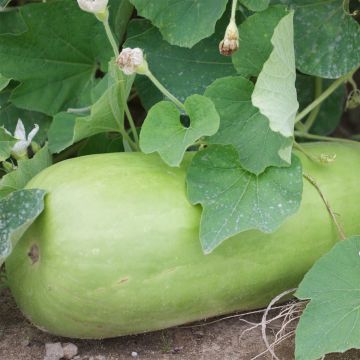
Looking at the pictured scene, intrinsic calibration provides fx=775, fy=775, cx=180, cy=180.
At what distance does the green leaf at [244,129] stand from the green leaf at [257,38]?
0.16 ft

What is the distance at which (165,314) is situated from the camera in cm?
120

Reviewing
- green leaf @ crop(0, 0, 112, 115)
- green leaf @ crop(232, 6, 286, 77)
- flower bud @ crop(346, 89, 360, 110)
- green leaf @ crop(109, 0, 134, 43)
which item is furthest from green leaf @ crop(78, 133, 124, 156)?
flower bud @ crop(346, 89, 360, 110)

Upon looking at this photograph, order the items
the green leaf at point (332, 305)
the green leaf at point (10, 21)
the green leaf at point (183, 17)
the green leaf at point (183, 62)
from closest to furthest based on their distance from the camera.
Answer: the green leaf at point (332, 305) < the green leaf at point (183, 17) < the green leaf at point (183, 62) < the green leaf at point (10, 21)

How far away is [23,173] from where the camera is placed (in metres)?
1.30

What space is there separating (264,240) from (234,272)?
0.07m

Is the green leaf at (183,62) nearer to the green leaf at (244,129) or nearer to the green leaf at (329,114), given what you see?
the green leaf at (244,129)

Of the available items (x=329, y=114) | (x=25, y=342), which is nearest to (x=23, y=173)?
(x=25, y=342)

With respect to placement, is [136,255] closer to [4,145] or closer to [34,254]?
[34,254]

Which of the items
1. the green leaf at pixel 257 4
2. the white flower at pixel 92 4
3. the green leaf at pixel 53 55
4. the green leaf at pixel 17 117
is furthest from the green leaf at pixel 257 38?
the green leaf at pixel 17 117

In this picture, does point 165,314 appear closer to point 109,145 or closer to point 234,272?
point 234,272

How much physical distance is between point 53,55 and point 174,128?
45 centimetres

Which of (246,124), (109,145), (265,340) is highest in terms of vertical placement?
(246,124)

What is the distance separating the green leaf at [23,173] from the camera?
1.27 meters

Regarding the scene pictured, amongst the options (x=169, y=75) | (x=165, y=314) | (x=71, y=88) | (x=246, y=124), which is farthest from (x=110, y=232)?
(x=71, y=88)
